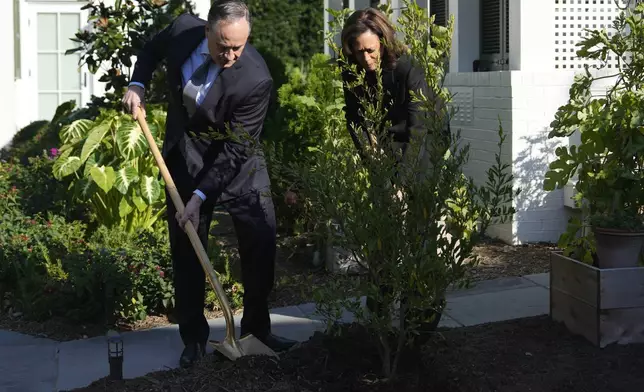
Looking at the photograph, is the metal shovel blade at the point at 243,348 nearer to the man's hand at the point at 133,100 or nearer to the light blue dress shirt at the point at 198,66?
the light blue dress shirt at the point at 198,66

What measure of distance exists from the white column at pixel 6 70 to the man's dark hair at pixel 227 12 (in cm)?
1015

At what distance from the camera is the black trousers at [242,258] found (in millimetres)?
5004

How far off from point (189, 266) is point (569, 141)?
3.70 metres

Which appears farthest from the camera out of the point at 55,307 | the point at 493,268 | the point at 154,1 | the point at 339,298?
the point at 154,1

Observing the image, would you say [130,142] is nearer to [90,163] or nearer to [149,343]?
[90,163]

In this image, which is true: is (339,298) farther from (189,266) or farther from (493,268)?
(493,268)

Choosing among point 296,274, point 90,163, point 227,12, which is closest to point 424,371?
point 227,12

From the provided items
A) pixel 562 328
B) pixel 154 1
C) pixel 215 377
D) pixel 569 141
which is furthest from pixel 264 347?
pixel 154 1

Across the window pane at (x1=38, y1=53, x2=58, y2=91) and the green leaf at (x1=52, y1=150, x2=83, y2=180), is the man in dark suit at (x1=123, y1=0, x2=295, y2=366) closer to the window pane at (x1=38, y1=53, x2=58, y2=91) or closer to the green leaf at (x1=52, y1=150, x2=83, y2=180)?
the green leaf at (x1=52, y1=150, x2=83, y2=180)

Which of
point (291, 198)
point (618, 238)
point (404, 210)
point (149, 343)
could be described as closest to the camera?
point (404, 210)

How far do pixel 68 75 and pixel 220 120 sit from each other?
39.8 feet

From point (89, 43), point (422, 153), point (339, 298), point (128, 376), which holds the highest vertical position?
point (89, 43)

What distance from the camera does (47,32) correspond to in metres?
16.2

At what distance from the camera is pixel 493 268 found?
6.79 metres
